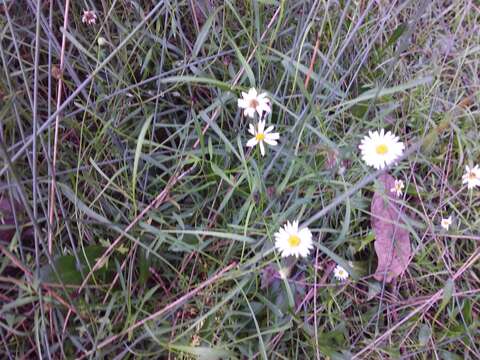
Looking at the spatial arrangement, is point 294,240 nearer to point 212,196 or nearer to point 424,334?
point 212,196

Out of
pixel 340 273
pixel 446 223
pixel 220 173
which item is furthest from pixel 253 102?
pixel 446 223

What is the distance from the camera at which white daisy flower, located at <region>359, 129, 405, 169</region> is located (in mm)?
625

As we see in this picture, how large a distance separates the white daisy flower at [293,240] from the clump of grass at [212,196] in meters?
0.02

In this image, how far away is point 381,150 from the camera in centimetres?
64

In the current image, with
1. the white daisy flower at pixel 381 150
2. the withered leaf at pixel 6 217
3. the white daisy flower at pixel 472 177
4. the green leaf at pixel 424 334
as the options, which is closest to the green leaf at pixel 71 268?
the withered leaf at pixel 6 217

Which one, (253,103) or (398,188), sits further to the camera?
(398,188)

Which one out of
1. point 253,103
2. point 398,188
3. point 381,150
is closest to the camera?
point 381,150

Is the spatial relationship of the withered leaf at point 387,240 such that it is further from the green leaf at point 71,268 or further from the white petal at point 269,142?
the green leaf at point 71,268

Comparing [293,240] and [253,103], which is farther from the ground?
[253,103]

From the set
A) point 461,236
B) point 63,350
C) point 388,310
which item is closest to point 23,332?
point 63,350

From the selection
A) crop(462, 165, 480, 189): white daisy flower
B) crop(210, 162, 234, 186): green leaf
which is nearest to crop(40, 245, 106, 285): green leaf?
crop(210, 162, 234, 186): green leaf

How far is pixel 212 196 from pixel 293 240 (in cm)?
18

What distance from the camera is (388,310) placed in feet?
2.80

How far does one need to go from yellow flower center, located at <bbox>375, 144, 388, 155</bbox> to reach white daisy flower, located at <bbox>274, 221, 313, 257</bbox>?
15cm
